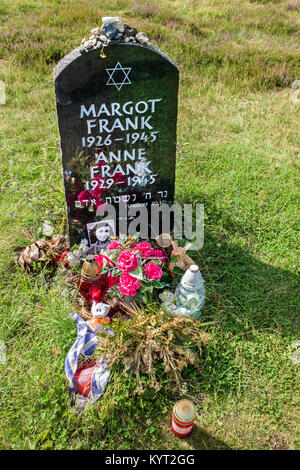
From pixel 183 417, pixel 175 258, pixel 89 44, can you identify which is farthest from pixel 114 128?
pixel 183 417

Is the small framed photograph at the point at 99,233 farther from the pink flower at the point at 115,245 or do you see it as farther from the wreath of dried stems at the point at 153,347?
the wreath of dried stems at the point at 153,347

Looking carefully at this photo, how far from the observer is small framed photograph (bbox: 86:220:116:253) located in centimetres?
377

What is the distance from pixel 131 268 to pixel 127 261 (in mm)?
63

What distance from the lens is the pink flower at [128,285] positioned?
302 cm

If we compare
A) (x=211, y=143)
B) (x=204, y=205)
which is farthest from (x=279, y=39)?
(x=204, y=205)

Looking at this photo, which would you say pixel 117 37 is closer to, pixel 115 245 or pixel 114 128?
pixel 114 128

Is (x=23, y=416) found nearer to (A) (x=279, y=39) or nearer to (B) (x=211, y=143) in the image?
(B) (x=211, y=143)

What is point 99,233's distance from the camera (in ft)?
12.4

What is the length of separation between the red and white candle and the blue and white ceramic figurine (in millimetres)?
825

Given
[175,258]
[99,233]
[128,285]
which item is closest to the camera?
[128,285]

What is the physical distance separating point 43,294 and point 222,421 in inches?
69.2

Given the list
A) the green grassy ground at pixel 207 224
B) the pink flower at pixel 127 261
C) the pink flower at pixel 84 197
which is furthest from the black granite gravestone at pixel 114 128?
the pink flower at pixel 127 261

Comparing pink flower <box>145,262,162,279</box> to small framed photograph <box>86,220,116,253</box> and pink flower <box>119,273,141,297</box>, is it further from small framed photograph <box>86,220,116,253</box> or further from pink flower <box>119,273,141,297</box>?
small framed photograph <box>86,220,116,253</box>

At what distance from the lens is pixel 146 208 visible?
12.8 ft
